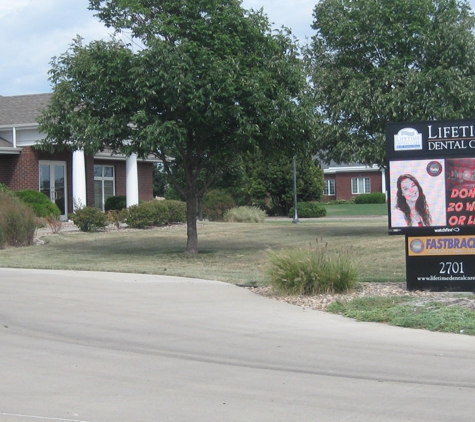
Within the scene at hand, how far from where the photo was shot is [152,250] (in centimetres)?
2328

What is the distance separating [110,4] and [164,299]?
395 inches

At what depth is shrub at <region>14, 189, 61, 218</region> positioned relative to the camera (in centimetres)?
2983

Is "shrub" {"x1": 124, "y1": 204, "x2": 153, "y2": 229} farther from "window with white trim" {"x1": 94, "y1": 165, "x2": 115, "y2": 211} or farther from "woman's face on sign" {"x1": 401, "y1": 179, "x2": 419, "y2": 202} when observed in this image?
"woman's face on sign" {"x1": 401, "y1": 179, "x2": 419, "y2": 202}

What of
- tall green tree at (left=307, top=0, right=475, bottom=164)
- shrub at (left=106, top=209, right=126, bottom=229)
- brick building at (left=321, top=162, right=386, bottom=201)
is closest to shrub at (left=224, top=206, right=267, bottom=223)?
shrub at (left=106, top=209, right=126, bottom=229)

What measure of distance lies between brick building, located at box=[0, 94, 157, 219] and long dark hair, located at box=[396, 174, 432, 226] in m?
19.7

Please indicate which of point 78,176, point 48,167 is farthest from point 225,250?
point 48,167

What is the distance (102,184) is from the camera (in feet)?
122

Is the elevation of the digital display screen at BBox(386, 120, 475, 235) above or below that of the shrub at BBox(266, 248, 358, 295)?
above

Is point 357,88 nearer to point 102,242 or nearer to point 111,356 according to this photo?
point 102,242

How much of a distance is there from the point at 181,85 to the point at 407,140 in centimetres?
658

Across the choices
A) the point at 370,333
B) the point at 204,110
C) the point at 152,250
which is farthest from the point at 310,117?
the point at 370,333

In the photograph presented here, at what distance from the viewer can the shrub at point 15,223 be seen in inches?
913

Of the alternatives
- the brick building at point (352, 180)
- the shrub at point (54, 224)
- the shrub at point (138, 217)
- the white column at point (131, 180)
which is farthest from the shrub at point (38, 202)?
the brick building at point (352, 180)

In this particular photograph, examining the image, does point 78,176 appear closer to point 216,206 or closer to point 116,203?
point 116,203
